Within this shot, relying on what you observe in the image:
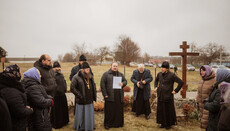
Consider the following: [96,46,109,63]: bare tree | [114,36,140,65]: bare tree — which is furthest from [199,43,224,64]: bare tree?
[96,46,109,63]: bare tree

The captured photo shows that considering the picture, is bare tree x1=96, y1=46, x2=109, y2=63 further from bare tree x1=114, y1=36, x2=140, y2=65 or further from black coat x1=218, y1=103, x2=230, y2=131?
black coat x1=218, y1=103, x2=230, y2=131

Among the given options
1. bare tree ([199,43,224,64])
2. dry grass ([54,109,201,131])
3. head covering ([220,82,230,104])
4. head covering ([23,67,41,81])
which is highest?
bare tree ([199,43,224,64])

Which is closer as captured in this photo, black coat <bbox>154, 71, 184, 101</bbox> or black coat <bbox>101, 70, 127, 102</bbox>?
black coat <bbox>154, 71, 184, 101</bbox>

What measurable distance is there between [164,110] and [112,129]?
187 centimetres

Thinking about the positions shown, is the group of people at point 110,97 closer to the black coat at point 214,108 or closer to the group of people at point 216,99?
the group of people at point 216,99

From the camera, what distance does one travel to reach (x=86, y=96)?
4156mm

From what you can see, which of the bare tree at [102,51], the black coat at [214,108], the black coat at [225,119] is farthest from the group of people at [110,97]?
the bare tree at [102,51]

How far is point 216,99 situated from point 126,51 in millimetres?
37143

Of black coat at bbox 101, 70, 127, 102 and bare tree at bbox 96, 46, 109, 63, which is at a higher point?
bare tree at bbox 96, 46, 109, 63

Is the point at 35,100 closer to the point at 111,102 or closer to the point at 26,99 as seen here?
the point at 26,99

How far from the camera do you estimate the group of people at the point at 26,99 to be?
2.09m

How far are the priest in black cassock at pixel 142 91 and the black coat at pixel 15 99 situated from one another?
390 centimetres

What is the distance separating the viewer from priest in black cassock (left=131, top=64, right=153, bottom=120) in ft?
17.6

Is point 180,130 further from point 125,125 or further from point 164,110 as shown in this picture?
point 125,125
